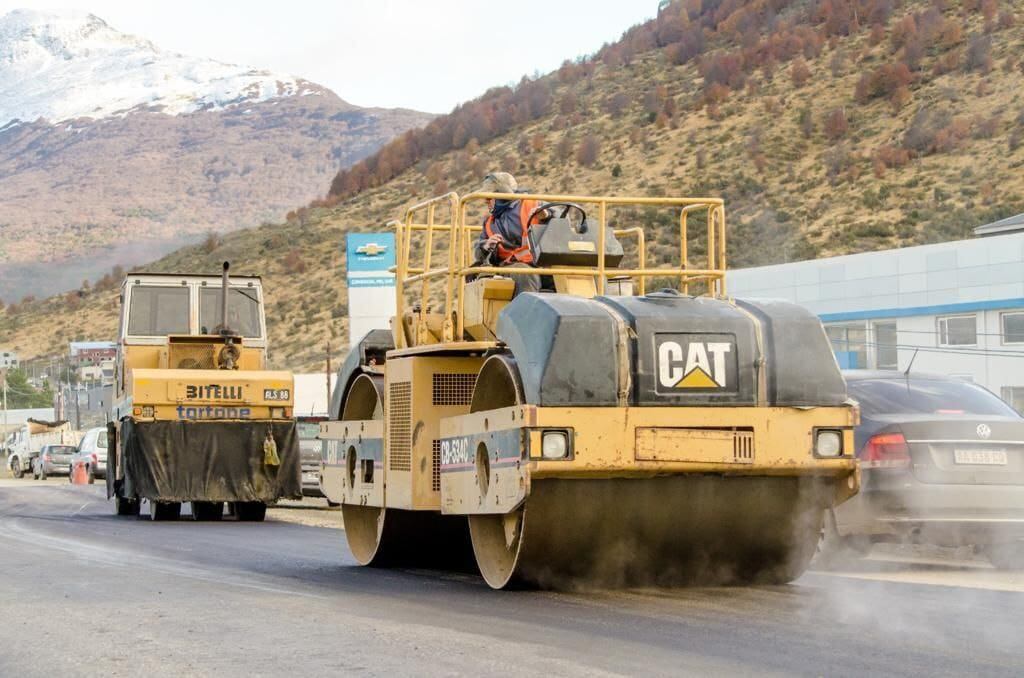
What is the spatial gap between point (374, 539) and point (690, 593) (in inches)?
147

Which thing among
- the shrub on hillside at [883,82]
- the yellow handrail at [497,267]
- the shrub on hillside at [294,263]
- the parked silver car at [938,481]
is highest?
the shrub on hillside at [883,82]

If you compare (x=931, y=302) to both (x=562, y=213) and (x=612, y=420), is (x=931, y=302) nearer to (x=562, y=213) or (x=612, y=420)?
(x=562, y=213)

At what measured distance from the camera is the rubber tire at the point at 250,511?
24.1m

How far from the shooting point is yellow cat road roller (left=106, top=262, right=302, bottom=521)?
23.3 meters

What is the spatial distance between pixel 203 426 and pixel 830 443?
47.3ft

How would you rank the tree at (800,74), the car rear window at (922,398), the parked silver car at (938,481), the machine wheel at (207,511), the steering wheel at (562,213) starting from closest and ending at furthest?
the steering wheel at (562,213) < the parked silver car at (938,481) < the car rear window at (922,398) < the machine wheel at (207,511) < the tree at (800,74)

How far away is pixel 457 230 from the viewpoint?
1179 cm

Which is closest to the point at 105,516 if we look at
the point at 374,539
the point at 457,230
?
the point at 374,539

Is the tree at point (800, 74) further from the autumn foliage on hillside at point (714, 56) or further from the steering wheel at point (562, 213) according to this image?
the steering wheel at point (562, 213)

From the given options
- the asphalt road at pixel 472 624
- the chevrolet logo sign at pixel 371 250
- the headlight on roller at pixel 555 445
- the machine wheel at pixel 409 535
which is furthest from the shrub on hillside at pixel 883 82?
the headlight on roller at pixel 555 445

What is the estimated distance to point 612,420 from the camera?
10.0 meters

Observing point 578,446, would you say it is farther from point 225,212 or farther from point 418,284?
point 225,212

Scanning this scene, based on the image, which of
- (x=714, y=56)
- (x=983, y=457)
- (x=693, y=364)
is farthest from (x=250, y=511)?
(x=714, y=56)

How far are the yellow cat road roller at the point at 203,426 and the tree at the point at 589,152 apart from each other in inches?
2215
